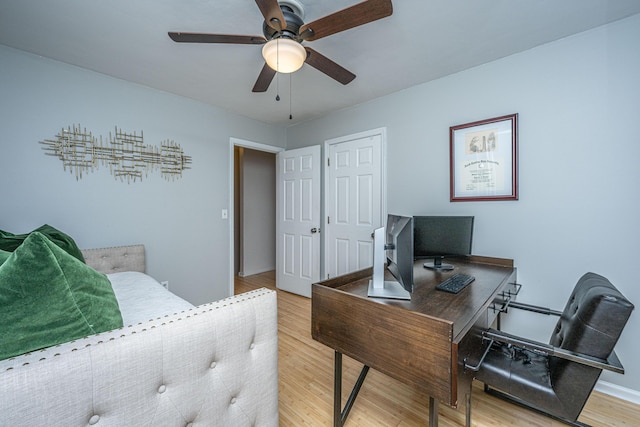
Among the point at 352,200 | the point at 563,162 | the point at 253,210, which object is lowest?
the point at 253,210

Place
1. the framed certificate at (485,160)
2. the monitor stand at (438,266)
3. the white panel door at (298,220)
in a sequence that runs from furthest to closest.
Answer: the white panel door at (298,220)
the framed certificate at (485,160)
the monitor stand at (438,266)

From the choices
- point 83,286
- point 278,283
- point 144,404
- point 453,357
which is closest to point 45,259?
point 83,286

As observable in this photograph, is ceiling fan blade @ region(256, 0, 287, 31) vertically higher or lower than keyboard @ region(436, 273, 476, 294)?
higher

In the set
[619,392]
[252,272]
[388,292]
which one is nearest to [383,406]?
[388,292]

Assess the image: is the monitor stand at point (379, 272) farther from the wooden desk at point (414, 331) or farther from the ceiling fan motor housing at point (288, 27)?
the ceiling fan motor housing at point (288, 27)

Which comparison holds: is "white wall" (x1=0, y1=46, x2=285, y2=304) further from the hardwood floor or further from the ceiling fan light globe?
the ceiling fan light globe

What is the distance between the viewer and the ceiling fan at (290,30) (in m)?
1.24

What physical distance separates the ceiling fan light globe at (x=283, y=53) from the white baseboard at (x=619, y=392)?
9.62 ft

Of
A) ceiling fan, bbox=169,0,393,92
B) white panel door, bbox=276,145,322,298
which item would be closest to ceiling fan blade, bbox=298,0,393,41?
ceiling fan, bbox=169,0,393,92

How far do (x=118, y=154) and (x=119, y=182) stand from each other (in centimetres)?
27

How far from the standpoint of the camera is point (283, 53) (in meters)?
1.45

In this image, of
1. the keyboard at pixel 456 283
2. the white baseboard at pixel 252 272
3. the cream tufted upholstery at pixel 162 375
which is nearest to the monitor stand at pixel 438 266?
the keyboard at pixel 456 283

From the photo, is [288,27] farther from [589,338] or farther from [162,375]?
[589,338]

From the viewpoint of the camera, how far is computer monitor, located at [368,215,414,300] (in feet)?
3.89
